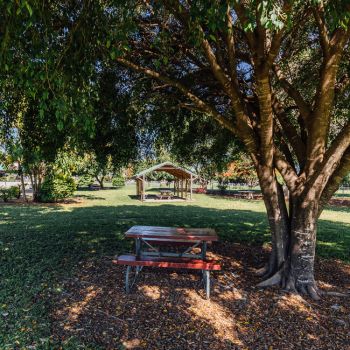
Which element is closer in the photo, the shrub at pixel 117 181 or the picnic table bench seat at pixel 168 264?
the picnic table bench seat at pixel 168 264

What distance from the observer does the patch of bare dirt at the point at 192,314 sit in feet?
12.6

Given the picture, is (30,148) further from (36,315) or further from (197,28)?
(197,28)

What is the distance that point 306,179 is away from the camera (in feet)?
17.4

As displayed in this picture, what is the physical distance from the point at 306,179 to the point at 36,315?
14.6 feet

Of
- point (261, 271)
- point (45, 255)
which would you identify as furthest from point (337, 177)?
point (45, 255)

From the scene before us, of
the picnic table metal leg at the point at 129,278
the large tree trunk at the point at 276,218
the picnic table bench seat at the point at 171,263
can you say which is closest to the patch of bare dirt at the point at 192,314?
the picnic table metal leg at the point at 129,278

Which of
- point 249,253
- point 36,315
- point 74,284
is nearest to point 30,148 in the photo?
point 74,284

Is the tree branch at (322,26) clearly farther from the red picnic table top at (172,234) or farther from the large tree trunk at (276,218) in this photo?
the red picnic table top at (172,234)

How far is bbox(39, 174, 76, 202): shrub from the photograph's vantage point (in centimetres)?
2275

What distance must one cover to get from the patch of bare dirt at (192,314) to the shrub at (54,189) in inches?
712

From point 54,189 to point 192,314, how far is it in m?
20.4

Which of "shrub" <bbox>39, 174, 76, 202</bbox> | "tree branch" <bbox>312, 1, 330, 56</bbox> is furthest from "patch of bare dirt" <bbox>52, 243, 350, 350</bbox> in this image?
"shrub" <bbox>39, 174, 76, 202</bbox>

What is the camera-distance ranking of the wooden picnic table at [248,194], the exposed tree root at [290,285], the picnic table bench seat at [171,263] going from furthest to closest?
the wooden picnic table at [248,194]
the exposed tree root at [290,285]
the picnic table bench seat at [171,263]

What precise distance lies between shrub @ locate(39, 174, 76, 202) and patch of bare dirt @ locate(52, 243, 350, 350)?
59.3ft
